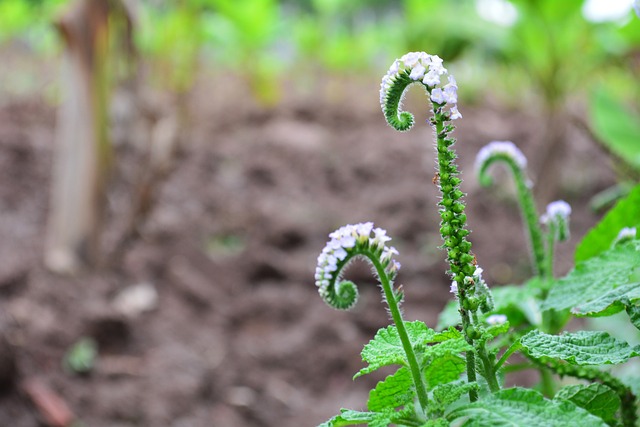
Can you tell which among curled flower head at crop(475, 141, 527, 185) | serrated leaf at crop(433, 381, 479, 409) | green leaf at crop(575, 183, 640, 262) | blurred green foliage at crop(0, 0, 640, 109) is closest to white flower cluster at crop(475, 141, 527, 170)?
curled flower head at crop(475, 141, 527, 185)

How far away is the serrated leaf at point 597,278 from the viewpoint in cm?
62

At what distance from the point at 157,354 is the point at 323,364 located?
59 cm

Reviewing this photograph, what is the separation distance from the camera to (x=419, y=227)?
11.7ft

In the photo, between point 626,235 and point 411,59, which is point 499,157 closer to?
point 626,235

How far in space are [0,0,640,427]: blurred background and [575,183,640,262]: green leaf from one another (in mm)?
189

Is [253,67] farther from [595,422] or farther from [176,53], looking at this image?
[595,422]

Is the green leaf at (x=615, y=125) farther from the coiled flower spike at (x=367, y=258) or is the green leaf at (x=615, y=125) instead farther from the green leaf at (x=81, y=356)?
the coiled flower spike at (x=367, y=258)

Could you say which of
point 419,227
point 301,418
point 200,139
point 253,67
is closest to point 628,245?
point 301,418

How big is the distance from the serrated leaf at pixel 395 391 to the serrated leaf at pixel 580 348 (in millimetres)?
104

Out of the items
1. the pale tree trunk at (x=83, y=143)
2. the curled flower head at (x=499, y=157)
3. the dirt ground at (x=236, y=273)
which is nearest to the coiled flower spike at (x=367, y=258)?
the curled flower head at (x=499, y=157)

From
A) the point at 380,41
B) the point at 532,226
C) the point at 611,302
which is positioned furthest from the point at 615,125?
the point at 380,41

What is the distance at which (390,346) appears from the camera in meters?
0.58

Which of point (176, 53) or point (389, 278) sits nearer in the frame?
point (389, 278)

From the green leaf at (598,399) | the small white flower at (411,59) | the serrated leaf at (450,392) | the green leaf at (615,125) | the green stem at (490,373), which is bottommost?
the green leaf at (598,399)
